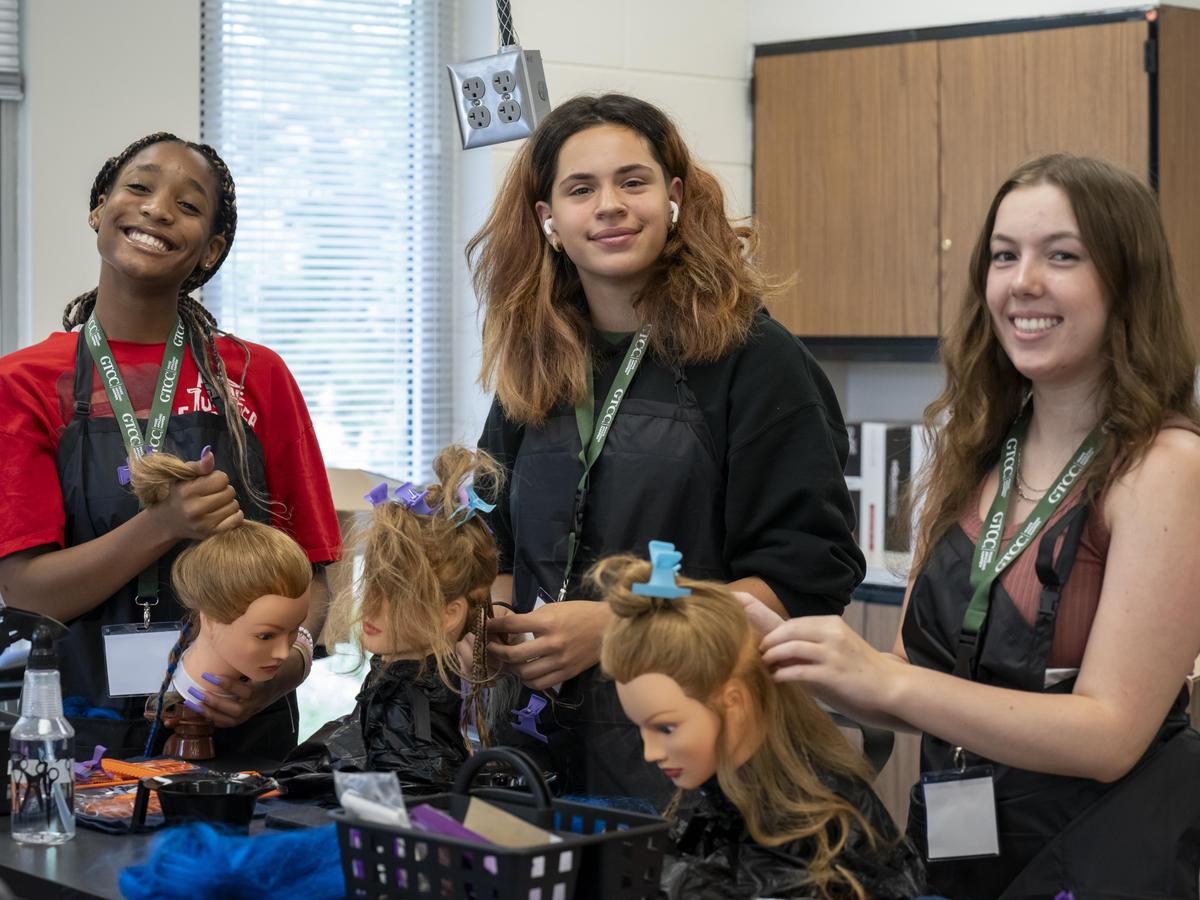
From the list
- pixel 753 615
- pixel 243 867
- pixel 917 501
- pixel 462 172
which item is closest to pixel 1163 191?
pixel 462 172

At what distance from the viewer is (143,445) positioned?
237 cm

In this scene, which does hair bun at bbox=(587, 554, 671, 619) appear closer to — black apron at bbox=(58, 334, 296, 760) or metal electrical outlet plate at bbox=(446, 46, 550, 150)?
black apron at bbox=(58, 334, 296, 760)

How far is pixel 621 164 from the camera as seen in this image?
226cm

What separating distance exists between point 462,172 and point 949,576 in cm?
328

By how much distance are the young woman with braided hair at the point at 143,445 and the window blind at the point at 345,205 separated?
198cm

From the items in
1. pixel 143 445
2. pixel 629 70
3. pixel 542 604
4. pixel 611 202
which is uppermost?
pixel 629 70

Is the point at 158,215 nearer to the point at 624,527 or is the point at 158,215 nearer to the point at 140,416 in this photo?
the point at 140,416

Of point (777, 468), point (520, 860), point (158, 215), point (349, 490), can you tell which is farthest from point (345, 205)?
point (520, 860)

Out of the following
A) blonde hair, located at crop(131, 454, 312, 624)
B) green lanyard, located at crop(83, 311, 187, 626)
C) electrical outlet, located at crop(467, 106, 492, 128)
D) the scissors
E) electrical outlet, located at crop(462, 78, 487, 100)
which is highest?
electrical outlet, located at crop(462, 78, 487, 100)

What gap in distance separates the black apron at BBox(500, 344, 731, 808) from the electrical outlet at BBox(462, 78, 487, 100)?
3.94 feet

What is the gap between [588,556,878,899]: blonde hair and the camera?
162cm

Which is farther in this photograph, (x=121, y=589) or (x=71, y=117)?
(x=71, y=117)

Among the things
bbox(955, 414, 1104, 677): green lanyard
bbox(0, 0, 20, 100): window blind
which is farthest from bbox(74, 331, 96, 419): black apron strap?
bbox(0, 0, 20, 100): window blind

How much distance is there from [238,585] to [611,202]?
795 mm
